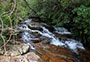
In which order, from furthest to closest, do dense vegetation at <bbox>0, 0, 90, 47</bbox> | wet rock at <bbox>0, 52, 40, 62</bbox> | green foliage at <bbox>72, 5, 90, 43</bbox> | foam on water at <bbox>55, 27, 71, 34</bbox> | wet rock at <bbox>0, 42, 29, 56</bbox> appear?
foam on water at <bbox>55, 27, 71, 34</bbox> < green foliage at <bbox>72, 5, 90, 43</bbox> < dense vegetation at <bbox>0, 0, 90, 47</bbox> < wet rock at <bbox>0, 42, 29, 56</bbox> < wet rock at <bbox>0, 52, 40, 62</bbox>

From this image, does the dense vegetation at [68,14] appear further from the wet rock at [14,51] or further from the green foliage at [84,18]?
the wet rock at [14,51]

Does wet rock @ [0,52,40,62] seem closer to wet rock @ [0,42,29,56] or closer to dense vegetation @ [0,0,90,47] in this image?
wet rock @ [0,42,29,56]

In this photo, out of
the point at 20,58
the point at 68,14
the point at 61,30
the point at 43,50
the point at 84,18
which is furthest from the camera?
the point at 61,30

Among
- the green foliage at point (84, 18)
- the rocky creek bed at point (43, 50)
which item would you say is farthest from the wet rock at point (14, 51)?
the green foliage at point (84, 18)

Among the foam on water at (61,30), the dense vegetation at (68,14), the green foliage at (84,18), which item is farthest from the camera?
the foam on water at (61,30)

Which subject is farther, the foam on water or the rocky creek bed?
the foam on water

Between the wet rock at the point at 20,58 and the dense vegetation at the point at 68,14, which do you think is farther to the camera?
the dense vegetation at the point at 68,14

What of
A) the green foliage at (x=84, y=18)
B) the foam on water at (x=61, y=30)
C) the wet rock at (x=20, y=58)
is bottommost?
the foam on water at (x=61, y=30)

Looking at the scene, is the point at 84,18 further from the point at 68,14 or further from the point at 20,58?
the point at 20,58

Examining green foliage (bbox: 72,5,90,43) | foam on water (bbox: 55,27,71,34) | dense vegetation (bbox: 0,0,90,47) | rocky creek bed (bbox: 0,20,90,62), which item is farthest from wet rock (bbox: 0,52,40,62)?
foam on water (bbox: 55,27,71,34)

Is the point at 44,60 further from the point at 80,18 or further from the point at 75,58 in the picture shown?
the point at 80,18

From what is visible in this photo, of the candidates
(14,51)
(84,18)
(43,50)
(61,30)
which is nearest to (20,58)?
(14,51)

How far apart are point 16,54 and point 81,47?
3829 millimetres

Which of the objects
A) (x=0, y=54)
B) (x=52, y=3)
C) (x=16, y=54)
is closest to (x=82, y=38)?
(x=52, y=3)
